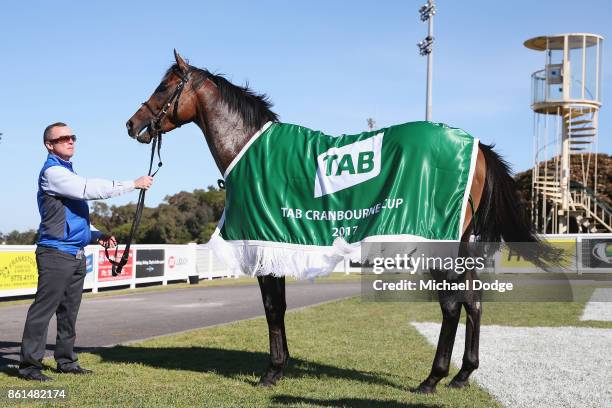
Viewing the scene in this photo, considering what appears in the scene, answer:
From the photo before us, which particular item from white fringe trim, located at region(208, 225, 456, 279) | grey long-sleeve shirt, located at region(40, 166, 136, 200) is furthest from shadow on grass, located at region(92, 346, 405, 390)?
grey long-sleeve shirt, located at region(40, 166, 136, 200)

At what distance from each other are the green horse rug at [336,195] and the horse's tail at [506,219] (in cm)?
40

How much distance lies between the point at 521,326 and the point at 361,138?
6159mm

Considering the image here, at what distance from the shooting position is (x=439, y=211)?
538cm

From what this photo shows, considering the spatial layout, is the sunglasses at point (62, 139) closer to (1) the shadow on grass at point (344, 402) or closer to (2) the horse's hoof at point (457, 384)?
(1) the shadow on grass at point (344, 402)

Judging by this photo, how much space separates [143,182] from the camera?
5.85m

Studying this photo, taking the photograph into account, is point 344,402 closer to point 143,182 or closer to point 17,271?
point 143,182

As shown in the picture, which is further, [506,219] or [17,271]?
[17,271]

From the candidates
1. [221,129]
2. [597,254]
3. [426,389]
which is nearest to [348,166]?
[221,129]

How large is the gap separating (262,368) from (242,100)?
2.76 m

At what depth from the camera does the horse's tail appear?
577 centimetres

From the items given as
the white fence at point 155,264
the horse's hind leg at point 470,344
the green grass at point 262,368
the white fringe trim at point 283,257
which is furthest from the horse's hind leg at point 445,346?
the white fence at point 155,264

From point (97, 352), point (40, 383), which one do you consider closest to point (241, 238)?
point (40, 383)

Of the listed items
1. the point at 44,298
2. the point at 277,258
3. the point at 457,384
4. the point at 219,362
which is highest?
the point at 277,258

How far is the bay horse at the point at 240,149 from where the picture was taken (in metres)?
5.61
